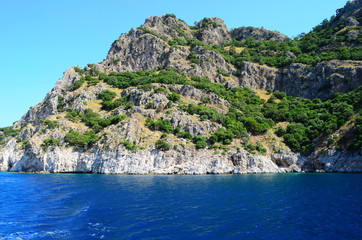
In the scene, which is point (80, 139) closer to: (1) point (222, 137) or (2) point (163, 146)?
(2) point (163, 146)

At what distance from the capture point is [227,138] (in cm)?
8394

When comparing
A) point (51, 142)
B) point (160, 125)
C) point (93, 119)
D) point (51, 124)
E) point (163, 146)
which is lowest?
point (163, 146)

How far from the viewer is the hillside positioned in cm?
7656

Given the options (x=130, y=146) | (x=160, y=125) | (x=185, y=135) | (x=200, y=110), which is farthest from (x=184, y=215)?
(x=200, y=110)

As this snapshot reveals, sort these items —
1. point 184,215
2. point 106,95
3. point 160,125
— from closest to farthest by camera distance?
point 184,215 < point 160,125 < point 106,95

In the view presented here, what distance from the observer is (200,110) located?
317 feet

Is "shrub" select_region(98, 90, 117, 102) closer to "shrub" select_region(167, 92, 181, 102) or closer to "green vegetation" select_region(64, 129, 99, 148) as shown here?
"shrub" select_region(167, 92, 181, 102)

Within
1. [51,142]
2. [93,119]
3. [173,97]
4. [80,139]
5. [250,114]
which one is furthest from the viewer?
[250,114]

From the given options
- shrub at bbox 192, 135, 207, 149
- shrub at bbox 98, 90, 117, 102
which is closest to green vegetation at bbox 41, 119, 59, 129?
shrub at bbox 98, 90, 117, 102

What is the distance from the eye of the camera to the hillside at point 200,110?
76.6 meters

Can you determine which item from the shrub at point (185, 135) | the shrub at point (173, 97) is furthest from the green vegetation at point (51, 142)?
the shrub at point (173, 97)

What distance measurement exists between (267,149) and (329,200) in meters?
53.8

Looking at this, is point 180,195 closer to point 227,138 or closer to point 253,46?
point 227,138

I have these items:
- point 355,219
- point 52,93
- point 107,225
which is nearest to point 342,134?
point 355,219
